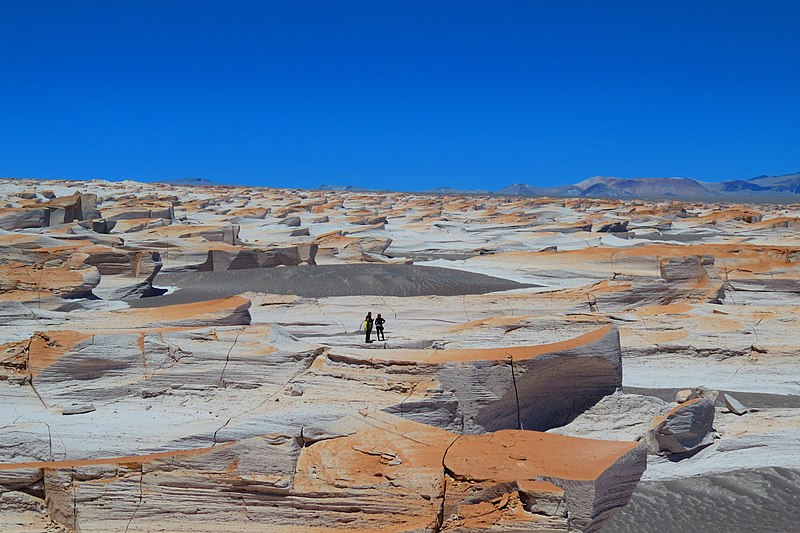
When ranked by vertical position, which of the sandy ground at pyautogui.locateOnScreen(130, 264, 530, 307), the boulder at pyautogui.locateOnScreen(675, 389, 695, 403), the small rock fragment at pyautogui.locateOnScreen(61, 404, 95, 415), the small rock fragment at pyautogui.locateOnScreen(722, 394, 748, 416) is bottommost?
the small rock fragment at pyautogui.locateOnScreen(722, 394, 748, 416)

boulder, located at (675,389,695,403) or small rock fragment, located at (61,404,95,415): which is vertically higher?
small rock fragment, located at (61,404,95,415)

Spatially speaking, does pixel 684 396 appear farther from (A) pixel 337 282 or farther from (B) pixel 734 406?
(A) pixel 337 282

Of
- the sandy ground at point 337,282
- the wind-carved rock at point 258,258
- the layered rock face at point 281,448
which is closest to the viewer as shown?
the layered rock face at point 281,448

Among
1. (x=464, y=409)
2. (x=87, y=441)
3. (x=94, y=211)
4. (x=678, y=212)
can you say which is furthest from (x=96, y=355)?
(x=678, y=212)

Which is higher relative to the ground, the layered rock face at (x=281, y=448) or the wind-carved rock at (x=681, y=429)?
the layered rock face at (x=281, y=448)

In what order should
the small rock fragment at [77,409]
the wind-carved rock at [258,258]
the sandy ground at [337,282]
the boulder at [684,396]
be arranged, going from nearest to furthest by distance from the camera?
the small rock fragment at [77,409], the boulder at [684,396], the sandy ground at [337,282], the wind-carved rock at [258,258]

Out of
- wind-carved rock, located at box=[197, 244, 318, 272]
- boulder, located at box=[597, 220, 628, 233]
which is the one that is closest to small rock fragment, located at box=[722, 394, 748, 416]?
wind-carved rock, located at box=[197, 244, 318, 272]

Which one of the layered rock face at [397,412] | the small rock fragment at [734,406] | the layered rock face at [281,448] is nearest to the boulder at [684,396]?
the layered rock face at [397,412]

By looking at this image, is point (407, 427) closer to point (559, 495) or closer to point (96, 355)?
point (559, 495)

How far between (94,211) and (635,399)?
2134 centimetres

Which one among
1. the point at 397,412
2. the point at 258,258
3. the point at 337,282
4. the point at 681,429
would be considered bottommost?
the point at 681,429

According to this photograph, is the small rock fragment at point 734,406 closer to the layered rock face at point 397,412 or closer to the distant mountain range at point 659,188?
the layered rock face at point 397,412

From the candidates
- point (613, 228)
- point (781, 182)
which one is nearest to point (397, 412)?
point (613, 228)

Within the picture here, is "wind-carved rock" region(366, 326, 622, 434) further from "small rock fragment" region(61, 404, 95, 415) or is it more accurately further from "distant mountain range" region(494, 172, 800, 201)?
"distant mountain range" region(494, 172, 800, 201)
